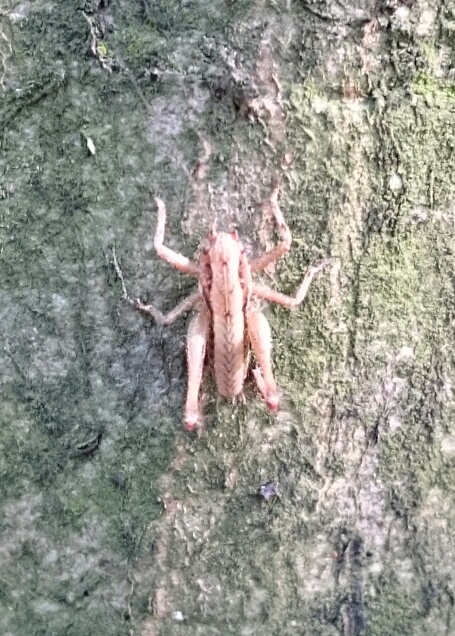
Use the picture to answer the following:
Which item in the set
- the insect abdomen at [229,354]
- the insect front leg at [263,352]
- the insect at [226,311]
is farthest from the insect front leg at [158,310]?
the insect front leg at [263,352]

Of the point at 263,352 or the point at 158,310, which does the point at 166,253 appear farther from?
the point at 263,352

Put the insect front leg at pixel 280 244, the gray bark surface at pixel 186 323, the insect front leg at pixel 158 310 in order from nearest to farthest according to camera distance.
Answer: the gray bark surface at pixel 186 323 < the insect front leg at pixel 280 244 < the insect front leg at pixel 158 310

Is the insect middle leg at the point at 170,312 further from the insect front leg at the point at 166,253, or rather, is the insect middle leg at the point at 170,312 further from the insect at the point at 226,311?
the insect front leg at the point at 166,253

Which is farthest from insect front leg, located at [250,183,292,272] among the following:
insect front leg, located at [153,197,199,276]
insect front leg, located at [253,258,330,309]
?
insect front leg, located at [153,197,199,276]

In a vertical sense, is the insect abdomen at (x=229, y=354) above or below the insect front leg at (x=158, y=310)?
below

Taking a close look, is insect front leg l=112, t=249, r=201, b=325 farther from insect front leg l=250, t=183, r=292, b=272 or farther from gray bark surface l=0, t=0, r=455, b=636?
insect front leg l=250, t=183, r=292, b=272

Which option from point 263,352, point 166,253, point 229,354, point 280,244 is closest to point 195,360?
point 229,354
